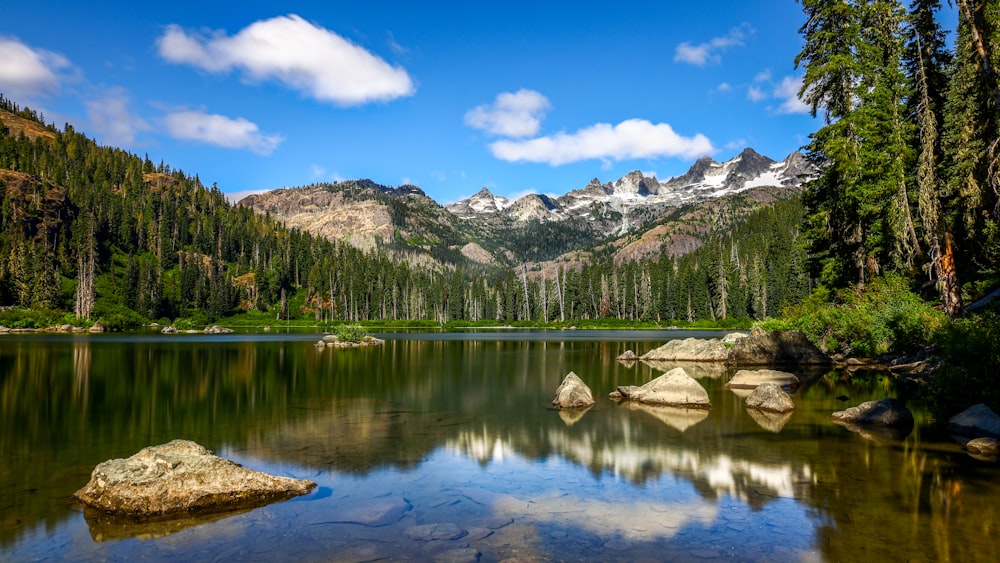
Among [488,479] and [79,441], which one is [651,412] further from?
[79,441]

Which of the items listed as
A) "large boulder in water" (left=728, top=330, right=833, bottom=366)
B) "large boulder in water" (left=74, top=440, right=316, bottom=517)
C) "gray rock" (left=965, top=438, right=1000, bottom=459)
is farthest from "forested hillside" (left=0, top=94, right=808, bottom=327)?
"large boulder in water" (left=74, top=440, right=316, bottom=517)

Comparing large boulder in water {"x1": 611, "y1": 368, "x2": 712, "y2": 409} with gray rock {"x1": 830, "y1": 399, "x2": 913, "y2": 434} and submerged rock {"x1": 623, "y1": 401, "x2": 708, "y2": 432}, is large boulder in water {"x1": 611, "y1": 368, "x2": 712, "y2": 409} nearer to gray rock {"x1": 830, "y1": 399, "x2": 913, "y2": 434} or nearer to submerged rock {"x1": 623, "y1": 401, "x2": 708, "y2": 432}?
submerged rock {"x1": 623, "y1": 401, "x2": 708, "y2": 432}

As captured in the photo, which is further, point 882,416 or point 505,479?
point 882,416

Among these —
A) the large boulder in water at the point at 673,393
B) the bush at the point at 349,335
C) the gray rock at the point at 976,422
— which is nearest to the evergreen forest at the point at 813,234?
the gray rock at the point at 976,422

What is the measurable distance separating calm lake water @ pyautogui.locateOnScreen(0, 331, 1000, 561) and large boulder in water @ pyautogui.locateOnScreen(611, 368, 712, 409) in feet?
3.60

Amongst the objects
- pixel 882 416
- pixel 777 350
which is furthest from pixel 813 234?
Answer: pixel 882 416

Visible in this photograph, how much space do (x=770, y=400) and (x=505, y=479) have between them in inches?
640

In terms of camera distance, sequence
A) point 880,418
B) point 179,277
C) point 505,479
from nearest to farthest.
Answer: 1. point 505,479
2. point 880,418
3. point 179,277

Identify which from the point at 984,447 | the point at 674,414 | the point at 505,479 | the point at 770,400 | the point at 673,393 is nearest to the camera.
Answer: the point at 505,479

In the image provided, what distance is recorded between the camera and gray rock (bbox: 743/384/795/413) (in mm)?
25547

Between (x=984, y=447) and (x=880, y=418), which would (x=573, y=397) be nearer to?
(x=880, y=418)

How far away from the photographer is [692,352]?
54062 millimetres

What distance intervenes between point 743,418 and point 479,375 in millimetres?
21426

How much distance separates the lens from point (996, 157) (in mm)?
21500
